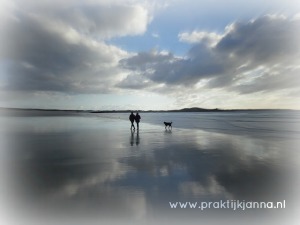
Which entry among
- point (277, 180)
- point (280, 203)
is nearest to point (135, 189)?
point (280, 203)

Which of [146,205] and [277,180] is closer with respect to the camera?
[146,205]

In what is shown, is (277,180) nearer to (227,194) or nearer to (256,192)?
(256,192)

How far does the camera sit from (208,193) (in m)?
6.65

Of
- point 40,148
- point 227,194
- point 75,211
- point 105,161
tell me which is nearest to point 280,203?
point 227,194

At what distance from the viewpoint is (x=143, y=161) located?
995cm

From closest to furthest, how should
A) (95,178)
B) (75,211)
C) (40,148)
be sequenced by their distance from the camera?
(75,211) < (95,178) < (40,148)

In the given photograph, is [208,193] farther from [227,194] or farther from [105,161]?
[105,161]

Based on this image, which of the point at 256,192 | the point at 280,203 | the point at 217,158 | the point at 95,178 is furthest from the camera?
the point at 217,158

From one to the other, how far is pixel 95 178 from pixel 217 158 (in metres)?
5.65

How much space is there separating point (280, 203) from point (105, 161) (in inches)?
253

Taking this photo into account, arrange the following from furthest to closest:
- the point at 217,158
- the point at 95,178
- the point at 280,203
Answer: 1. the point at 217,158
2. the point at 95,178
3. the point at 280,203

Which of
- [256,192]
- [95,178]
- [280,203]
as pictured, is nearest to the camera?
[280,203]

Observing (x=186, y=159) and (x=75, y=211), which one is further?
(x=186, y=159)

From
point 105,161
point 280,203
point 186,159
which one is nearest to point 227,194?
point 280,203
